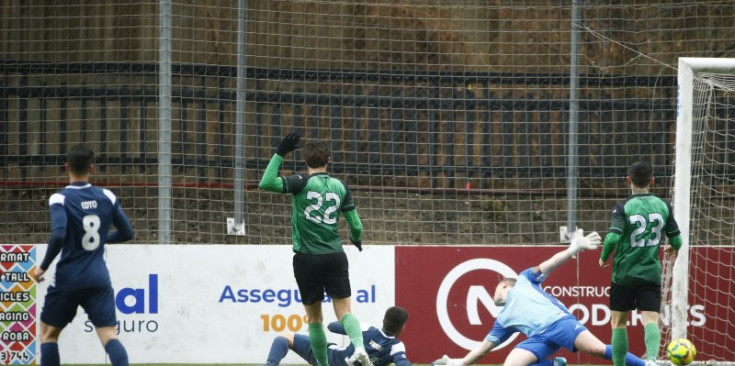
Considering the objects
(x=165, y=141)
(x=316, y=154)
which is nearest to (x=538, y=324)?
(x=316, y=154)

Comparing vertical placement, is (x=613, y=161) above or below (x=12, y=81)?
below

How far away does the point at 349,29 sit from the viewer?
13.8 metres

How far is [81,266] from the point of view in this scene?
23.5ft

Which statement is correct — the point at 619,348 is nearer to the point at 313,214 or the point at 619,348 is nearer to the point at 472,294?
the point at 472,294

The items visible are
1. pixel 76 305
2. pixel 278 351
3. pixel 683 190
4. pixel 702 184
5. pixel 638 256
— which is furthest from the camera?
pixel 702 184

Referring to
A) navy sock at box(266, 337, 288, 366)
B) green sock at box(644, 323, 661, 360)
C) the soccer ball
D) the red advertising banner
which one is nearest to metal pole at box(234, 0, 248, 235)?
the red advertising banner

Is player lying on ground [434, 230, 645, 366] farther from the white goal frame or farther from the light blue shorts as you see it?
the white goal frame

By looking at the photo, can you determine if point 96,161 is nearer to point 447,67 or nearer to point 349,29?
point 349,29

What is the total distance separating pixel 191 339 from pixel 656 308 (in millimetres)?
4402

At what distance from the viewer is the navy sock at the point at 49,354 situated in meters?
7.27

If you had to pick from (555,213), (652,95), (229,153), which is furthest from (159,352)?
(652,95)

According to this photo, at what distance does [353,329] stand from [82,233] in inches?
86.1

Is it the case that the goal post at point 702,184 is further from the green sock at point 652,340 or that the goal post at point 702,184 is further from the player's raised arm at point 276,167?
the player's raised arm at point 276,167

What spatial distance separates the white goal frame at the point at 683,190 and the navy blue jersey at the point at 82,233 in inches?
205
